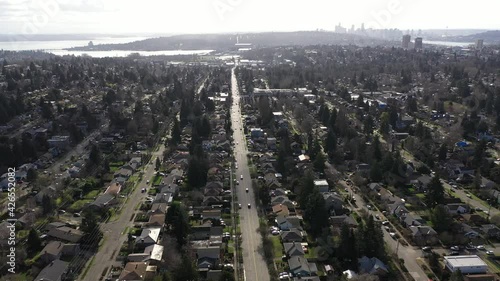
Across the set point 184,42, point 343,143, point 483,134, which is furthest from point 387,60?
point 184,42

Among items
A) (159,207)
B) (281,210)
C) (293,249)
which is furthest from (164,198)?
(293,249)

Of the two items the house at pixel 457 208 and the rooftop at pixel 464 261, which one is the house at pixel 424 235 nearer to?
the rooftop at pixel 464 261

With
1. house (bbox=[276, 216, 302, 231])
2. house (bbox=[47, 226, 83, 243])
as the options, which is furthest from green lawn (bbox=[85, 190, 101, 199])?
house (bbox=[276, 216, 302, 231])

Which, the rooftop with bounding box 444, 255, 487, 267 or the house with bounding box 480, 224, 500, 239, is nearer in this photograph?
the rooftop with bounding box 444, 255, 487, 267

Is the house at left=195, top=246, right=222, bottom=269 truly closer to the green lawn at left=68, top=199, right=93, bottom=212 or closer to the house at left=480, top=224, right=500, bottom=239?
the green lawn at left=68, top=199, right=93, bottom=212

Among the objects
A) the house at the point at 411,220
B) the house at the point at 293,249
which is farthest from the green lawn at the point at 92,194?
the house at the point at 411,220

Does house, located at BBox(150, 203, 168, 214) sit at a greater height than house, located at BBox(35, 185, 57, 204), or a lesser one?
lesser

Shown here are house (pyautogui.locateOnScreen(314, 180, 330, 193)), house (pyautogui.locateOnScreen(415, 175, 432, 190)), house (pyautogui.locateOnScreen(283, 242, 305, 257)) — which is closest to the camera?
→ house (pyautogui.locateOnScreen(283, 242, 305, 257))
